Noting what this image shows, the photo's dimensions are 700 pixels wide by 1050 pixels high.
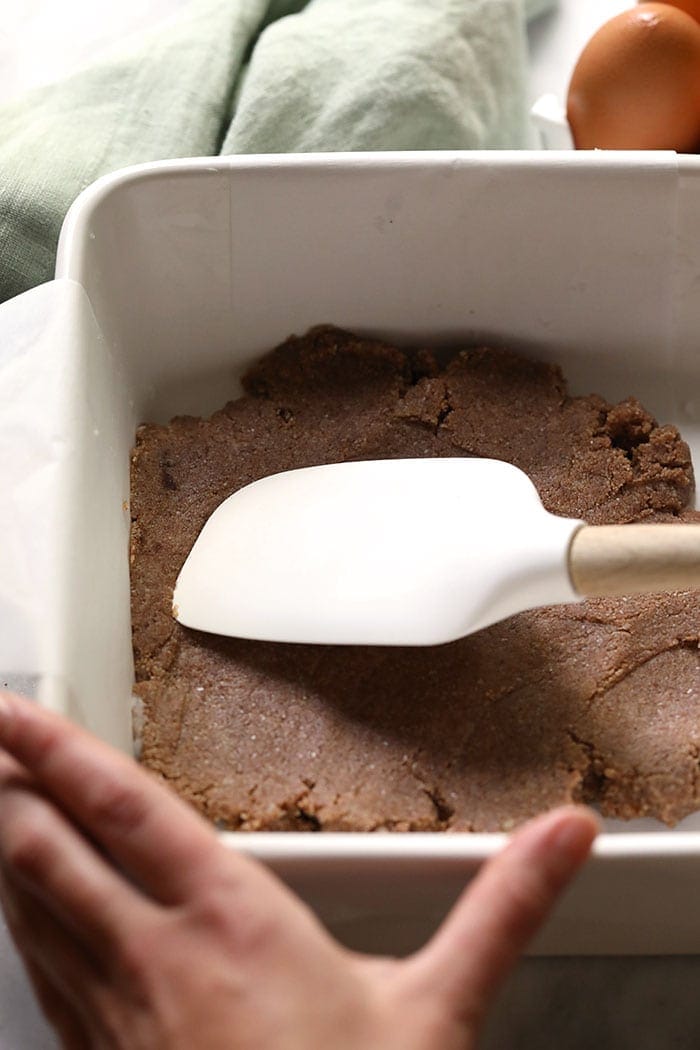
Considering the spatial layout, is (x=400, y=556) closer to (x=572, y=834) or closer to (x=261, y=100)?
(x=572, y=834)

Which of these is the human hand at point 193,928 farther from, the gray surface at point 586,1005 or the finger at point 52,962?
the gray surface at point 586,1005

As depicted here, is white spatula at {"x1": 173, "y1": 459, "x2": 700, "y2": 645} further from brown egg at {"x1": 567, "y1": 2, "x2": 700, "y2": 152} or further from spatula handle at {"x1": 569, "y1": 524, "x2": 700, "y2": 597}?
brown egg at {"x1": 567, "y1": 2, "x2": 700, "y2": 152}

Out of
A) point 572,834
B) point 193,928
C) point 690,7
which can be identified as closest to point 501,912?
point 572,834

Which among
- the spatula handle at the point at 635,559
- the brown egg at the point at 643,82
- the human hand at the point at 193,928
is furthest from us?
the brown egg at the point at 643,82

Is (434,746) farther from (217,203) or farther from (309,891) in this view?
(217,203)

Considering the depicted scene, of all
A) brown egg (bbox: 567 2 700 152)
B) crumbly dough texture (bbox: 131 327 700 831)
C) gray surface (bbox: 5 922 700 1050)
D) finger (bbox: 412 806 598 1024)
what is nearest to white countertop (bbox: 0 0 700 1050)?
gray surface (bbox: 5 922 700 1050)

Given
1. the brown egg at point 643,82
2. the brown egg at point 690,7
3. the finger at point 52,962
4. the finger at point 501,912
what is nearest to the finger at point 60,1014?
the finger at point 52,962
